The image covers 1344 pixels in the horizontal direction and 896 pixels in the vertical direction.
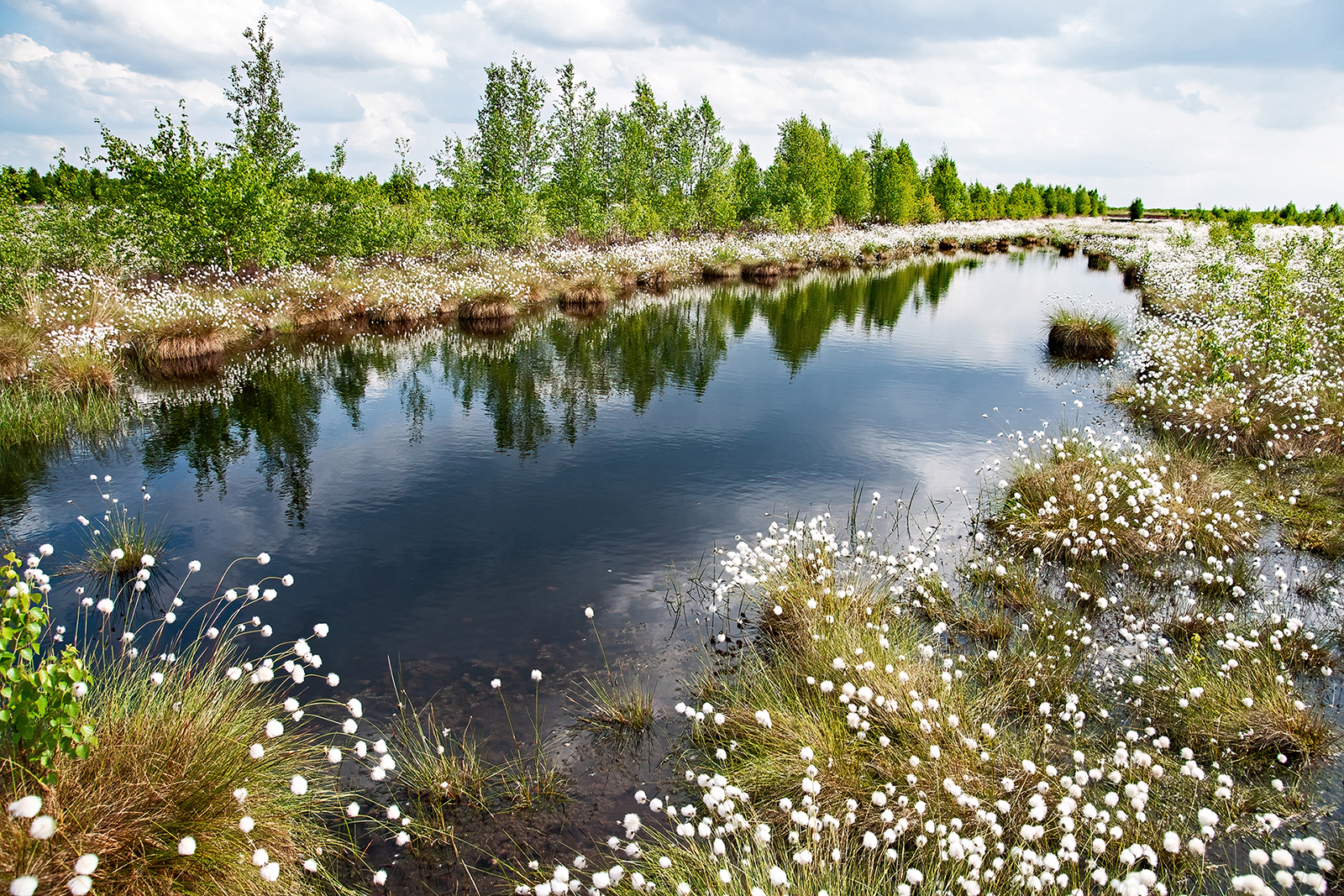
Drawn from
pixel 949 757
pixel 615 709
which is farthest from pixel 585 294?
pixel 949 757

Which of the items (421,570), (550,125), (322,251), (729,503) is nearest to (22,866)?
(421,570)

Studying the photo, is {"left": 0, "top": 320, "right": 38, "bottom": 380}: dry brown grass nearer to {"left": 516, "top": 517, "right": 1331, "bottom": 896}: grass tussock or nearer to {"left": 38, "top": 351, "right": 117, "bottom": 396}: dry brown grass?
{"left": 38, "top": 351, "right": 117, "bottom": 396}: dry brown grass

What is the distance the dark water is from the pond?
0.16 feet

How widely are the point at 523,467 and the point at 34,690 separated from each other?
333 inches

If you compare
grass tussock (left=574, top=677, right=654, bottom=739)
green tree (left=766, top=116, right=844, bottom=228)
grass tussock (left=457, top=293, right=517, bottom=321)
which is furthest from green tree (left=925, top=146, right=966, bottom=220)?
grass tussock (left=574, top=677, right=654, bottom=739)

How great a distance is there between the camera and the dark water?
7.26 meters

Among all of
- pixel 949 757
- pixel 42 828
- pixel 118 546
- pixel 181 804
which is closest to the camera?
pixel 42 828

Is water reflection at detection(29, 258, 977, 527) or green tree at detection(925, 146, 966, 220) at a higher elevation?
green tree at detection(925, 146, 966, 220)

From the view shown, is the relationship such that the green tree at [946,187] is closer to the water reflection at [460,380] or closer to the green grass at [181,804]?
the water reflection at [460,380]

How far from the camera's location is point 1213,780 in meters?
4.82

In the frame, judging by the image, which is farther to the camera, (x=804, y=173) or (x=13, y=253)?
(x=804, y=173)

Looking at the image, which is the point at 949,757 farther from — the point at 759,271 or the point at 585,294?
the point at 759,271

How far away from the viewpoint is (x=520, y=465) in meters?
11.5

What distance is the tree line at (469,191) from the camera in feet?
65.1
